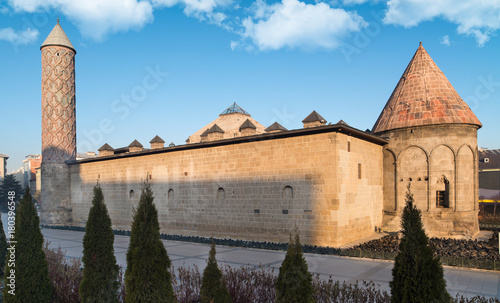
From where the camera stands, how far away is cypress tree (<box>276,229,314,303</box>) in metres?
4.37

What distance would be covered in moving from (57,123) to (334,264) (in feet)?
67.9

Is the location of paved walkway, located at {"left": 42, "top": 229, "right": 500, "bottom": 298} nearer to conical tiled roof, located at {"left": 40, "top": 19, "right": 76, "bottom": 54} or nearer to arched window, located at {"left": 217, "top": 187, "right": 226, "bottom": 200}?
arched window, located at {"left": 217, "top": 187, "right": 226, "bottom": 200}

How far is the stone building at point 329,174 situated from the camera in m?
13.6

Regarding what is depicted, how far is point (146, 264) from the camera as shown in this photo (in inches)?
207

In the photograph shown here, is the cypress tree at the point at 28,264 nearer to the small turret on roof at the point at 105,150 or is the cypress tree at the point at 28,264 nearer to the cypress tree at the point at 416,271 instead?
the cypress tree at the point at 416,271

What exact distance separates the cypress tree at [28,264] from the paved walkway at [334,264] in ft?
12.4

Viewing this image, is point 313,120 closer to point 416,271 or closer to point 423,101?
point 423,101

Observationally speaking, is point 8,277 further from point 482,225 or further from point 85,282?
point 482,225

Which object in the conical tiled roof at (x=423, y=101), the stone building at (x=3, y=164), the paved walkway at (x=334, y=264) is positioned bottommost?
the paved walkway at (x=334, y=264)

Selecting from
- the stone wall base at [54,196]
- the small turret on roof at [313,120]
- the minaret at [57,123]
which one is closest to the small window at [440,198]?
the small turret on roof at [313,120]

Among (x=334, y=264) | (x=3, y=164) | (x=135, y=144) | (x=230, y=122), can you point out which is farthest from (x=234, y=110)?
(x=3, y=164)

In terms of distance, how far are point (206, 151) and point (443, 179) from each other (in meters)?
10.8

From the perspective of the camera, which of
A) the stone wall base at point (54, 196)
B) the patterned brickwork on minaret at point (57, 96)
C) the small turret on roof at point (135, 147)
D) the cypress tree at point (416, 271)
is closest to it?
the cypress tree at point (416, 271)

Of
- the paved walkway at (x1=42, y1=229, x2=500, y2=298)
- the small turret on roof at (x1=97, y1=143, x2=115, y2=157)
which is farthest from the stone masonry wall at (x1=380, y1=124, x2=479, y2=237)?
the small turret on roof at (x1=97, y1=143, x2=115, y2=157)
